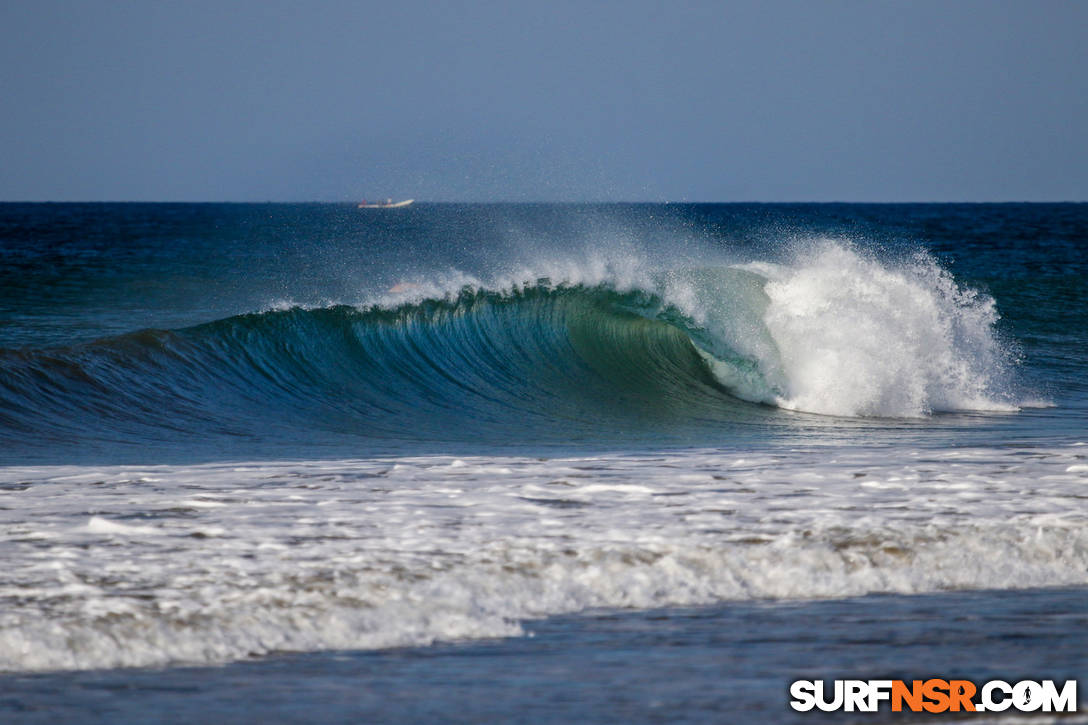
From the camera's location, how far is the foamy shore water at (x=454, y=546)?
159 inches

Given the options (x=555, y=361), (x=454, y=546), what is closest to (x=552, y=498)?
(x=454, y=546)

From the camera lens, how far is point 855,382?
10836mm

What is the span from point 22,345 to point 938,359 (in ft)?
34.6

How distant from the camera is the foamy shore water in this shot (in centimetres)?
405

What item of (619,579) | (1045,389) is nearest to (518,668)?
(619,579)

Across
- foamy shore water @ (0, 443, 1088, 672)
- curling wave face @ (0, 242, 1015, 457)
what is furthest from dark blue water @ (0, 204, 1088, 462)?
foamy shore water @ (0, 443, 1088, 672)

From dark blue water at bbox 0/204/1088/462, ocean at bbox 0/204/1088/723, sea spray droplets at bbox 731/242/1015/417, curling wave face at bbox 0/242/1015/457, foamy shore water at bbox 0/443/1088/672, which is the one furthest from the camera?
sea spray droplets at bbox 731/242/1015/417

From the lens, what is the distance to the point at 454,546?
4.93 metres

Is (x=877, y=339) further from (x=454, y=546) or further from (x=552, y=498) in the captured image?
(x=454, y=546)

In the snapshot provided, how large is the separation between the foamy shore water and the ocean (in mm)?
20

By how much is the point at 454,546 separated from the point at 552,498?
1.11 m

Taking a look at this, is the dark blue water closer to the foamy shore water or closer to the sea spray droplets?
the sea spray droplets

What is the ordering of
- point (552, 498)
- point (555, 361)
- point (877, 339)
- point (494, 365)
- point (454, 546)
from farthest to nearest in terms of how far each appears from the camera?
point (555, 361)
point (494, 365)
point (877, 339)
point (552, 498)
point (454, 546)

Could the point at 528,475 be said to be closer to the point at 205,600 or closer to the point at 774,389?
the point at 205,600
